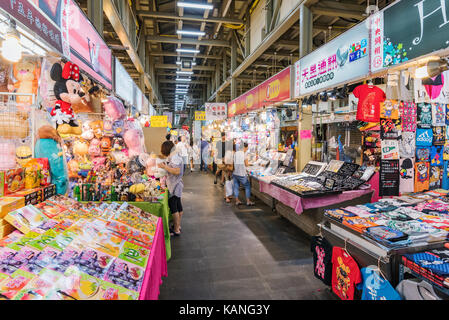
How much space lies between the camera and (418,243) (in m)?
2.11

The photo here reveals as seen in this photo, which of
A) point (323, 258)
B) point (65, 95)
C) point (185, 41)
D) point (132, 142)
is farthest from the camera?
point (185, 41)

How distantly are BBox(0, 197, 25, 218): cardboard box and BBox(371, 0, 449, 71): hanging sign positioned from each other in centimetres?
423

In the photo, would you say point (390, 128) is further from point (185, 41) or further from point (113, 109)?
point (185, 41)

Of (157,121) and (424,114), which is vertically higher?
(157,121)

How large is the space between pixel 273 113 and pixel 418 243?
20.3 feet

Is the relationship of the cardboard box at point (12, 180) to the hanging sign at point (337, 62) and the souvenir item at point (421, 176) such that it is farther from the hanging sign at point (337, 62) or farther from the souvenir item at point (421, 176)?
the souvenir item at point (421, 176)

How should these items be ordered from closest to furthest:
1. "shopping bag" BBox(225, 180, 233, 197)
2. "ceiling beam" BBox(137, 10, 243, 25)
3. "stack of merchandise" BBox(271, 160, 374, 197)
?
"stack of merchandise" BBox(271, 160, 374, 197) → "shopping bag" BBox(225, 180, 233, 197) → "ceiling beam" BBox(137, 10, 243, 25)

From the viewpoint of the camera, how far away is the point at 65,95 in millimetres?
2900

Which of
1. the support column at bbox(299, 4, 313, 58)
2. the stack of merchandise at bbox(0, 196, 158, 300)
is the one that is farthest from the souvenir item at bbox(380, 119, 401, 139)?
the stack of merchandise at bbox(0, 196, 158, 300)

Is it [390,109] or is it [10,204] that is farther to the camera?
[390,109]

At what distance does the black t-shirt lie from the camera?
2693 millimetres

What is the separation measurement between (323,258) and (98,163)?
3489 mm

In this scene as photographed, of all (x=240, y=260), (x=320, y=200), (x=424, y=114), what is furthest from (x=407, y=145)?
(x=240, y=260)

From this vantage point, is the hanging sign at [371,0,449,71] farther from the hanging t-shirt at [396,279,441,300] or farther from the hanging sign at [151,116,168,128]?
the hanging sign at [151,116,168,128]
